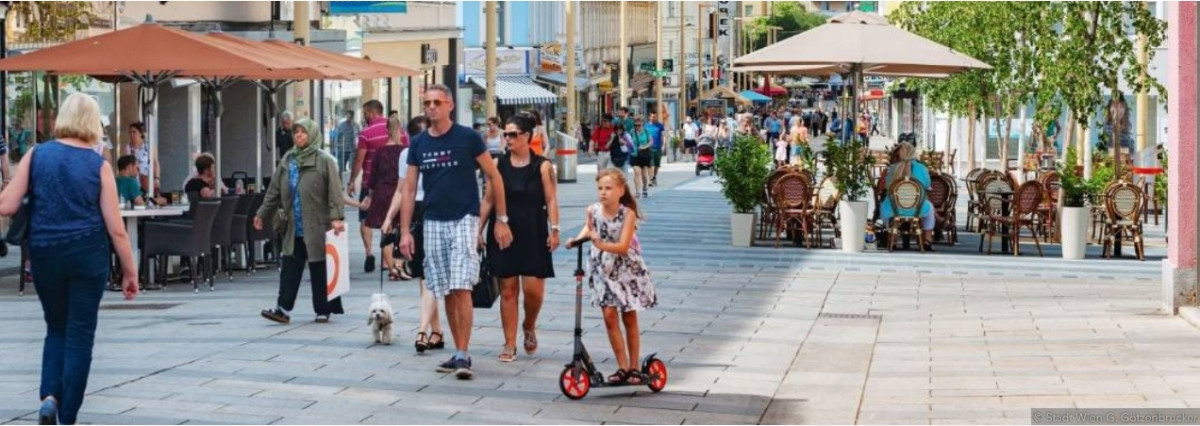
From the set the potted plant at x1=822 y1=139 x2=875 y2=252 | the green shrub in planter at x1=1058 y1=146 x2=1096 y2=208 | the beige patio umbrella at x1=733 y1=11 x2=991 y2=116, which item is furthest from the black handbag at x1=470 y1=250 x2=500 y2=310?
the green shrub in planter at x1=1058 y1=146 x2=1096 y2=208

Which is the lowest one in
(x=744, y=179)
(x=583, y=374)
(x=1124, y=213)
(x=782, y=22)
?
(x=583, y=374)

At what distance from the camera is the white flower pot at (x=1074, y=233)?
20531mm

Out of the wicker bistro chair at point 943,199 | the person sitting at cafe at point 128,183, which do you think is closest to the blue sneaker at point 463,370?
the person sitting at cafe at point 128,183

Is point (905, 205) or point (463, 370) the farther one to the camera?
point (905, 205)

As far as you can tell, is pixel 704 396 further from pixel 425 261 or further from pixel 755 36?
pixel 755 36

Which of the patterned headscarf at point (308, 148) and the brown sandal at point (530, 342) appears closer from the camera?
the brown sandal at point (530, 342)

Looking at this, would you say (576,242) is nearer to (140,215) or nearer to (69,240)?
(69,240)

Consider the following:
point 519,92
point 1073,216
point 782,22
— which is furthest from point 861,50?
point 782,22

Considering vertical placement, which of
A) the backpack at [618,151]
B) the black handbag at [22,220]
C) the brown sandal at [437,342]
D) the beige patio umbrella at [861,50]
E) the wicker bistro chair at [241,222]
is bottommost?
the brown sandal at [437,342]

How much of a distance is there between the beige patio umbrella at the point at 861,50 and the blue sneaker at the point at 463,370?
1117 cm

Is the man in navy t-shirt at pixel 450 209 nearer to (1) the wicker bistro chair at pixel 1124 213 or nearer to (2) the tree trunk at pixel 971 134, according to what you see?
(1) the wicker bistro chair at pixel 1124 213

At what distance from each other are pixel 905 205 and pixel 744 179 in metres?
1.83

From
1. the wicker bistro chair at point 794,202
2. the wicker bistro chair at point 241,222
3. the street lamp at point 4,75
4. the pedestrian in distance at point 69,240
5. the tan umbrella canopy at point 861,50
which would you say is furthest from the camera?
the street lamp at point 4,75

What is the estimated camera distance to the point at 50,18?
2559cm
